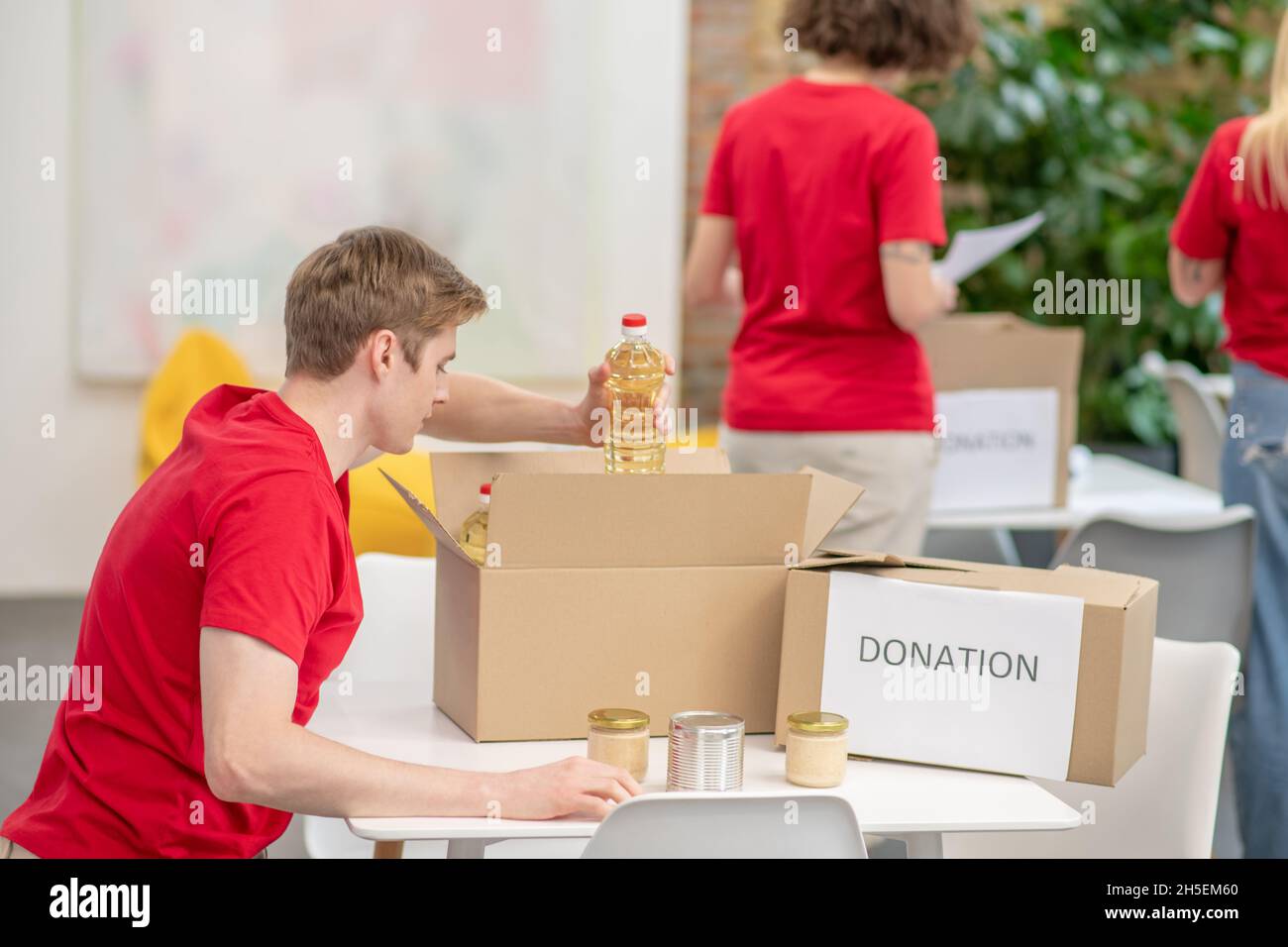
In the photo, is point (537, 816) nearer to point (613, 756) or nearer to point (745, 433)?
point (613, 756)

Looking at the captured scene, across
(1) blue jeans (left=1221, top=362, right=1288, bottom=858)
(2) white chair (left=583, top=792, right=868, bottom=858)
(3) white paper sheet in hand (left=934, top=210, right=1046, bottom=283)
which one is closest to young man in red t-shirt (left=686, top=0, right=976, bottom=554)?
(3) white paper sheet in hand (left=934, top=210, right=1046, bottom=283)

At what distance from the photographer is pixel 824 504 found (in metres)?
1.93

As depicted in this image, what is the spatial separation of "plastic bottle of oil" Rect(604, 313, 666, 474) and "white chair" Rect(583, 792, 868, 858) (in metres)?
0.58

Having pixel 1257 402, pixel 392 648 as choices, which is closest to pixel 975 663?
pixel 392 648

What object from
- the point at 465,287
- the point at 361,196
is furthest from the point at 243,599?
the point at 361,196

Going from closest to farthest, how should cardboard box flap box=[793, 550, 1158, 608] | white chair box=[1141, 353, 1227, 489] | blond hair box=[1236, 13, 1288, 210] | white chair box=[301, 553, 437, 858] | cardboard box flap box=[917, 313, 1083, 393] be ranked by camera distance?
cardboard box flap box=[793, 550, 1158, 608] < white chair box=[301, 553, 437, 858] < blond hair box=[1236, 13, 1288, 210] < cardboard box flap box=[917, 313, 1083, 393] < white chair box=[1141, 353, 1227, 489]

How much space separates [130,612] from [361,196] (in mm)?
3625

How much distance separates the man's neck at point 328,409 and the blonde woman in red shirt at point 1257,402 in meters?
1.71

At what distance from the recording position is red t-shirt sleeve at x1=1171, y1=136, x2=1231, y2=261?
270cm

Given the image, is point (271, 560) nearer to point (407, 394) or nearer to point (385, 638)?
point (407, 394)

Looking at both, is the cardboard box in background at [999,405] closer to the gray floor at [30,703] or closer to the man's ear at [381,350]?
the gray floor at [30,703]

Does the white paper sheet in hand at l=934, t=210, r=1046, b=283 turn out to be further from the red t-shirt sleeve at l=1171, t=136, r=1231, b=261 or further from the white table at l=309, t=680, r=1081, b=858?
the white table at l=309, t=680, r=1081, b=858

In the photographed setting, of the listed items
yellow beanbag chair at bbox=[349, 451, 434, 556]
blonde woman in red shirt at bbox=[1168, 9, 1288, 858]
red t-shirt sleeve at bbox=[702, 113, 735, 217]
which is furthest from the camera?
yellow beanbag chair at bbox=[349, 451, 434, 556]

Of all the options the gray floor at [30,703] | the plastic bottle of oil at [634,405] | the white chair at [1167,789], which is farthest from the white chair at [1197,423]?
the gray floor at [30,703]
